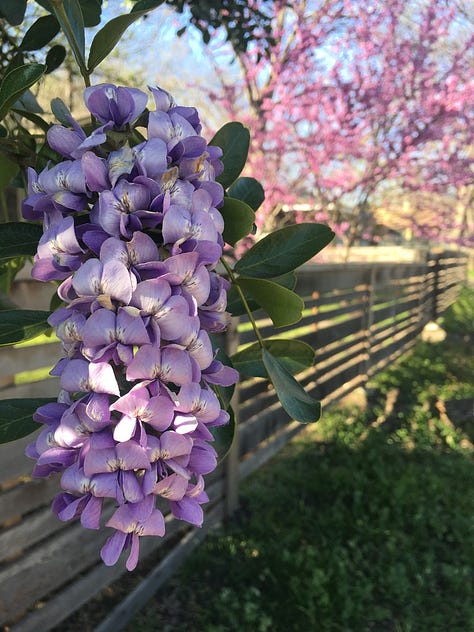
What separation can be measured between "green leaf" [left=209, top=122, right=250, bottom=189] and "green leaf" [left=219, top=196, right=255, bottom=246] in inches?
4.7

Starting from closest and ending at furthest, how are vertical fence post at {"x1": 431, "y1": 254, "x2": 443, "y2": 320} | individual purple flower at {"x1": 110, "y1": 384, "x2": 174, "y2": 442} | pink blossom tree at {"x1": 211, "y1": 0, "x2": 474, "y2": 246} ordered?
individual purple flower at {"x1": 110, "y1": 384, "x2": 174, "y2": 442}, pink blossom tree at {"x1": 211, "y1": 0, "x2": 474, "y2": 246}, vertical fence post at {"x1": 431, "y1": 254, "x2": 443, "y2": 320}

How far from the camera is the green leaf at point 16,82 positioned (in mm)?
629

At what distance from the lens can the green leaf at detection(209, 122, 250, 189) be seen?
0.79m

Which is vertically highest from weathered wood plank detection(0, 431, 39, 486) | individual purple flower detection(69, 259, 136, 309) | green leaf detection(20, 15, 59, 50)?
green leaf detection(20, 15, 59, 50)

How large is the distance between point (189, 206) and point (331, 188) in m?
6.84

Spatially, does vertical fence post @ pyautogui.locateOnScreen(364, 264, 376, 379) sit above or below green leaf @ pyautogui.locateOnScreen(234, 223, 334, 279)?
below

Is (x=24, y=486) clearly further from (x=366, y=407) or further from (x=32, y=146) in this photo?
(x=366, y=407)

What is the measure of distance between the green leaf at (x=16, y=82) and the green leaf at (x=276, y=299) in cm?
35

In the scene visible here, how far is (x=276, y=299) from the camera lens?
72 centimetres

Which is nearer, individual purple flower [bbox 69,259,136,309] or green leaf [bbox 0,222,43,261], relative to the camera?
individual purple flower [bbox 69,259,136,309]

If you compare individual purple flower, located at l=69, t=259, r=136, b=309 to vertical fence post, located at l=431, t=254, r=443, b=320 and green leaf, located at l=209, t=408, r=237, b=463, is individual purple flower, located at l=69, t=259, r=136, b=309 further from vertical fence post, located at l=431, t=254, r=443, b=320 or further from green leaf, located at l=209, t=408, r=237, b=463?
vertical fence post, located at l=431, t=254, r=443, b=320

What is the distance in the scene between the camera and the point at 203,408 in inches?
21.8

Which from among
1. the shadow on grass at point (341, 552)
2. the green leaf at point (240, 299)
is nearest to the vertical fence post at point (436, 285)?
the shadow on grass at point (341, 552)

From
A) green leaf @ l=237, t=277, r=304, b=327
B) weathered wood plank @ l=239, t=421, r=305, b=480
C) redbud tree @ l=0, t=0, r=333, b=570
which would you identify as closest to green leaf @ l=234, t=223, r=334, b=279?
green leaf @ l=237, t=277, r=304, b=327
